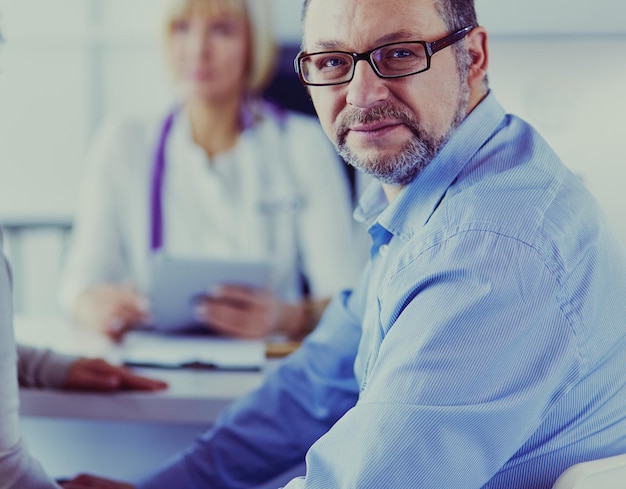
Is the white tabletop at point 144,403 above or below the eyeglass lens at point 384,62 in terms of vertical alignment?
below

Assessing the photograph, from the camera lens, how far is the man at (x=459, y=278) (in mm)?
853

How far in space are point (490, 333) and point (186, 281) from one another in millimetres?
1182

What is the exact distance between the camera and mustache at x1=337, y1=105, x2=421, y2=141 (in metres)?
1.05

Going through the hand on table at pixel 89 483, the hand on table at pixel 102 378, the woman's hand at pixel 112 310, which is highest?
the hand on table at pixel 102 378

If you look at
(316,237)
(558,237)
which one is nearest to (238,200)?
(316,237)

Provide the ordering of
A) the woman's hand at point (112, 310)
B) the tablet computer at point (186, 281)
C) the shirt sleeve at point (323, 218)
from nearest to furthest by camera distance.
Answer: the tablet computer at point (186, 281) → the woman's hand at point (112, 310) → the shirt sleeve at point (323, 218)

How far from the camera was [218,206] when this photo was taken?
2568mm

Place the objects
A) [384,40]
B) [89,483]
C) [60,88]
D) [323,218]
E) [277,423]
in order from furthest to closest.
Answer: [60,88]
[323,218]
[277,423]
[89,483]
[384,40]

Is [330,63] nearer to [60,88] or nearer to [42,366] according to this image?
[42,366]

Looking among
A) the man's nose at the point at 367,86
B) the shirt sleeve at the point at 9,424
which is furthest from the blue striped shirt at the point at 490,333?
the shirt sleeve at the point at 9,424

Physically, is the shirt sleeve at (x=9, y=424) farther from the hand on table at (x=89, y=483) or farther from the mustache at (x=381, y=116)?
the mustache at (x=381, y=116)

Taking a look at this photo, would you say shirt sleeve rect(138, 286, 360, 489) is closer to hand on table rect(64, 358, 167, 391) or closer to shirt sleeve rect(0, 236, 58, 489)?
hand on table rect(64, 358, 167, 391)

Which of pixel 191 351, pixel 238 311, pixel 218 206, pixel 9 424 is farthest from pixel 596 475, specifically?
pixel 218 206

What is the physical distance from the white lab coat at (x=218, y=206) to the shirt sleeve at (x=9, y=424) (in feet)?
4.60
